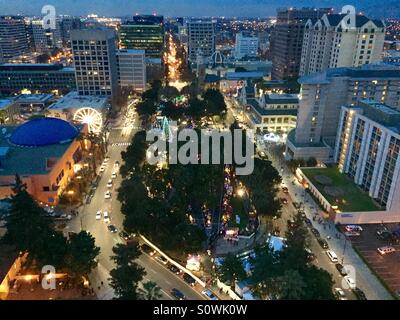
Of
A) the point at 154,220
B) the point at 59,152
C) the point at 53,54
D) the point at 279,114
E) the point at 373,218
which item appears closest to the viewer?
the point at 154,220

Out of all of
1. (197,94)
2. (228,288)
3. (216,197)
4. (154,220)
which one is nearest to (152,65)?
(197,94)

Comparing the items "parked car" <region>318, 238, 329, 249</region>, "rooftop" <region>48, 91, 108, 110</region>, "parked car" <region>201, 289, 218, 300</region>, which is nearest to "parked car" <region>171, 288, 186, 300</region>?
"parked car" <region>201, 289, 218, 300</region>

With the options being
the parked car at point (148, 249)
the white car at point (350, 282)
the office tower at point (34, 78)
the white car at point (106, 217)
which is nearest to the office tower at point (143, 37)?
the office tower at point (34, 78)

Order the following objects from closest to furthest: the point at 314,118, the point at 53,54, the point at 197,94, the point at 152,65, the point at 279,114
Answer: the point at 314,118 → the point at 279,114 → the point at 197,94 → the point at 152,65 → the point at 53,54

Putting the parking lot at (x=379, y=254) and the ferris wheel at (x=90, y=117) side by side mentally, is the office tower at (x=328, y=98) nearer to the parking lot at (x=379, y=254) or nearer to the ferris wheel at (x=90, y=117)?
the parking lot at (x=379, y=254)

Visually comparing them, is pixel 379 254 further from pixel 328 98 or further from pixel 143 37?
pixel 143 37

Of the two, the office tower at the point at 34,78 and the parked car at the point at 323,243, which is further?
the office tower at the point at 34,78

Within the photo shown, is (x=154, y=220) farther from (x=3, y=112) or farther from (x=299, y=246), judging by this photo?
(x=3, y=112)
